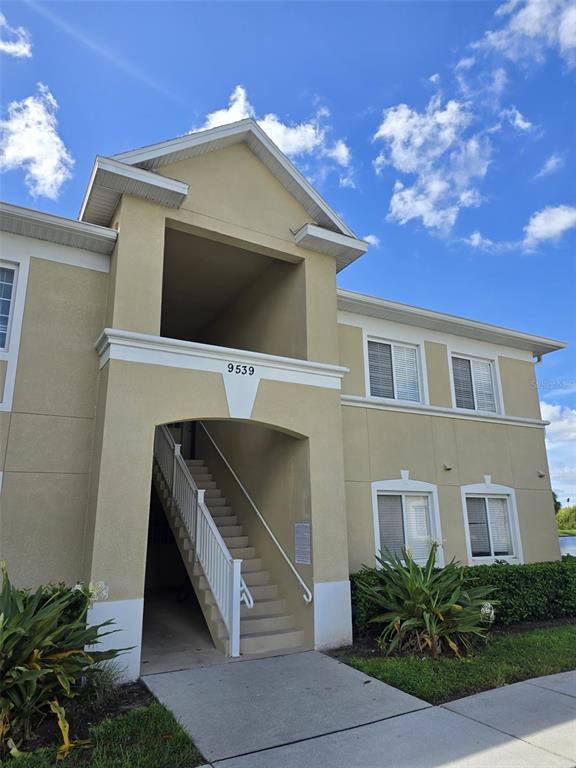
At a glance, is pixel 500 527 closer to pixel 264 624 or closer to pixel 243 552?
pixel 243 552

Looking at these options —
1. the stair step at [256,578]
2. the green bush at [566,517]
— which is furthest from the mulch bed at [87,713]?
the green bush at [566,517]

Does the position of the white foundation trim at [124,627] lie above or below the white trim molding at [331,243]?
below

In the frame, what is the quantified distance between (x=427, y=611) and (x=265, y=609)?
266 centimetres

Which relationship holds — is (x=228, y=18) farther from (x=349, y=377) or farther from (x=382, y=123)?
(x=349, y=377)

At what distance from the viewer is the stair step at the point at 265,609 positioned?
825cm

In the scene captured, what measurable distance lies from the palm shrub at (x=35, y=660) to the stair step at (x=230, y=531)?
4487 millimetres

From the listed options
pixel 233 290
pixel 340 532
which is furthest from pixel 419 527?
pixel 233 290

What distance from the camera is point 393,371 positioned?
1135cm

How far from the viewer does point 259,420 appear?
814 cm

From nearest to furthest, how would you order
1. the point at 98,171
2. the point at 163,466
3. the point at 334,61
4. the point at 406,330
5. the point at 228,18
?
the point at 98,171
the point at 228,18
the point at 334,61
the point at 163,466
the point at 406,330

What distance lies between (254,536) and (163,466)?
7.75 feet

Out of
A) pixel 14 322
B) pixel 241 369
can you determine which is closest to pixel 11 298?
pixel 14 322

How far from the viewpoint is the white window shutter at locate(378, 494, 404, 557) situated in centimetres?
1013

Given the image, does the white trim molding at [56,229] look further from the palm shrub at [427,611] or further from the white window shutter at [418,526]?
the white window shutter at [418,526]
